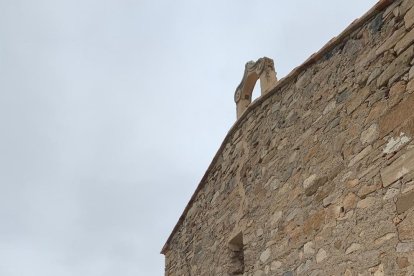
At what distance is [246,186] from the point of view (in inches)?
235

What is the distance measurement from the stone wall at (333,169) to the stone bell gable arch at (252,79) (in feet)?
1.82

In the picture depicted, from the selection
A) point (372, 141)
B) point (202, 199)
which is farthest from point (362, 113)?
point (202, 199)

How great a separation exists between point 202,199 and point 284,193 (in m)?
2.31

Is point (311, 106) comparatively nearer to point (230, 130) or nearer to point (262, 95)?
point (262, 95)

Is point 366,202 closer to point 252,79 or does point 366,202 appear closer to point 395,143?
point 395,143

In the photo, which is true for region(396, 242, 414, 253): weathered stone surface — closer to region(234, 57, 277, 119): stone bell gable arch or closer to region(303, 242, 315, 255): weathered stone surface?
region(303, 242, 315, 255): weathered stone surface

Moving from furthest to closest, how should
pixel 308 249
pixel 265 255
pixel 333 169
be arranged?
pixel 265 255, pixel 308 249, pixel 333 169

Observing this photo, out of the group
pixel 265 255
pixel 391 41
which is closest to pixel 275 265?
pixel 265 255

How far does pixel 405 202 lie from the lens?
142 inches

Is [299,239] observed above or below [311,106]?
below

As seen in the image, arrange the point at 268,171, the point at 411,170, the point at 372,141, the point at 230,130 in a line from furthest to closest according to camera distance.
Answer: the point at 230,130 < the point at 268,171 < the point at 372,141 < the point at 411,170

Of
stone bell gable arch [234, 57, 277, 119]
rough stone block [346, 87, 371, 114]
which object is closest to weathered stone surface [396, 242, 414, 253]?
rough stone block [346, 87, 371, 114]

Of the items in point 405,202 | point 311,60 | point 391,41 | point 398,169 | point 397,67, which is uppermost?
point 311,60

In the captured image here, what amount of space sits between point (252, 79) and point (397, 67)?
3.27 metres
